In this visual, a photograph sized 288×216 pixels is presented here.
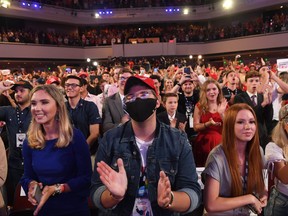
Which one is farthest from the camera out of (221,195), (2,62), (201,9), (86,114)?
(201,9)

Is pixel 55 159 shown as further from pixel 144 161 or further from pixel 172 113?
pixel 172 113

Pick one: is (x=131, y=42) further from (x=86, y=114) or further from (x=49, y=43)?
(x=86, y=114)

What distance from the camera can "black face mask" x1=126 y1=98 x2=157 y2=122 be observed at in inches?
73.7

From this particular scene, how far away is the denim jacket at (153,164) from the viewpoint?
1.88 metres

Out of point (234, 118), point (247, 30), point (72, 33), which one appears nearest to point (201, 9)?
point (247, 30)

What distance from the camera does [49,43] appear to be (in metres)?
25.6

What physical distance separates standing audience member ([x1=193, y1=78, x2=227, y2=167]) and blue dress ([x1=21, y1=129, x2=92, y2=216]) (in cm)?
215

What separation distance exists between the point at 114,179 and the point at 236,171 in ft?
3.43

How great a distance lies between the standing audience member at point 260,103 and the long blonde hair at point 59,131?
285cm

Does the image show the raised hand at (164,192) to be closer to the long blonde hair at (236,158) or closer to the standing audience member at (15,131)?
the long blonde hair at (236,158)

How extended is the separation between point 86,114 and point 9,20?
23618 millimetres

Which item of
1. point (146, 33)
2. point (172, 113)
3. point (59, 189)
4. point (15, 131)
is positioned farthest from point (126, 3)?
point (59, 189)

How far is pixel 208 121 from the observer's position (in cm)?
441

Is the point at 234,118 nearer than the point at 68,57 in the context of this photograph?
Yes
